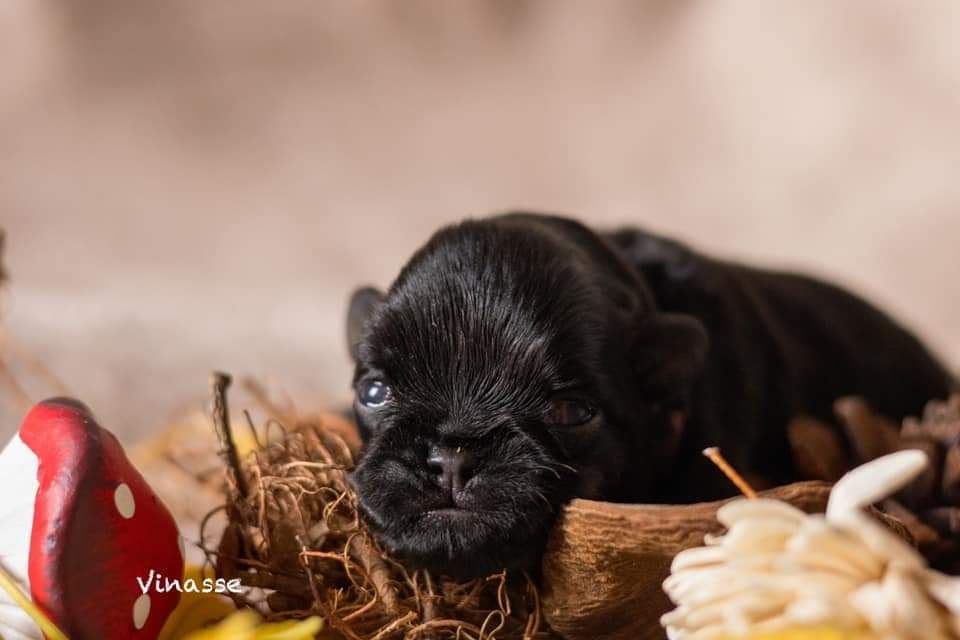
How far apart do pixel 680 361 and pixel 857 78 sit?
186cm

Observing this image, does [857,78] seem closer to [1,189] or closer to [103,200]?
[103,200]

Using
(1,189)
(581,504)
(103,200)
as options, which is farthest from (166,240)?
(581,504)

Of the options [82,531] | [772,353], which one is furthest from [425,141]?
[82,531]

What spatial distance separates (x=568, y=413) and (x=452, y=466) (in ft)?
0.47

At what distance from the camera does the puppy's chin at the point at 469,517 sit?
0.95 meters

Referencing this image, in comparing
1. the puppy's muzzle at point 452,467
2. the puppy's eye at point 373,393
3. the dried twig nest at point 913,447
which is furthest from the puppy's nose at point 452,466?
the dried twig nest at point 913,447

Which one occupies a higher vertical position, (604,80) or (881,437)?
(604,80)

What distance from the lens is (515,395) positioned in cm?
100

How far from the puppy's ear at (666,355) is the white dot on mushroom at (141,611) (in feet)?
1.78

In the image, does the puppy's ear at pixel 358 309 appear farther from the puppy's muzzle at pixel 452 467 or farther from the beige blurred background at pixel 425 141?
the beige blurred background at pixel 425 141

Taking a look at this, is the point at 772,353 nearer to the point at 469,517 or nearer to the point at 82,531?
the point at 469,517

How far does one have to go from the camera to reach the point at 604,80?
286 cm

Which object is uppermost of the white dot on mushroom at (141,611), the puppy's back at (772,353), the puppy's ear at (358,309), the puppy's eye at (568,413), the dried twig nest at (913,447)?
the puppy's ear at (358,309)

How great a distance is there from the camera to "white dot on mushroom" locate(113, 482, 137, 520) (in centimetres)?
88
